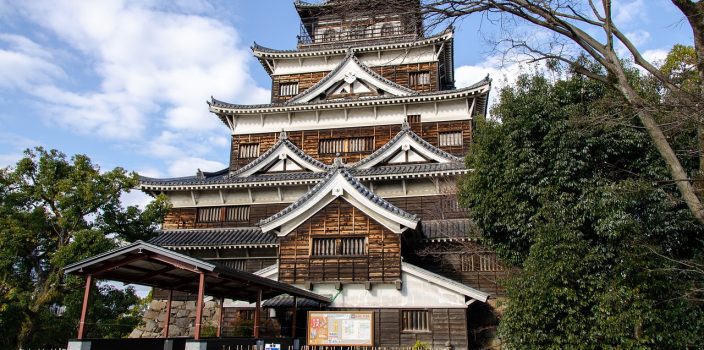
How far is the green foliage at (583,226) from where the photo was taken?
11688 mm

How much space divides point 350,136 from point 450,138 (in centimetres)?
511

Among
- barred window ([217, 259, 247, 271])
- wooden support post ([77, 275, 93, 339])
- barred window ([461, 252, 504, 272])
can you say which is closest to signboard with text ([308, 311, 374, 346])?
wooden support post ([77, 275, 93, 339])

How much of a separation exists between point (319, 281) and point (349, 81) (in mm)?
12733

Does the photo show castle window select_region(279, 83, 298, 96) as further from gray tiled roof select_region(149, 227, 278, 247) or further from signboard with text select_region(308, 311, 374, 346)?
signboard with text select_region(308, 311, 374, 346)

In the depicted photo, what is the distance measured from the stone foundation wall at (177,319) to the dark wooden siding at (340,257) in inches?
189

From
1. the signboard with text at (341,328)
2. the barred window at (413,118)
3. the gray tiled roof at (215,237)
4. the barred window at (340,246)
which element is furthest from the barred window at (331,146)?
the signboard with text at (341,328)

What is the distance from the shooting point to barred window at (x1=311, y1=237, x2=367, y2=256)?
18.8m

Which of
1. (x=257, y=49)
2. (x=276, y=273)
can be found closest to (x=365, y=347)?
(x=276, y=273)

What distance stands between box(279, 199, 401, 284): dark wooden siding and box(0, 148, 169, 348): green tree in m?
7.04

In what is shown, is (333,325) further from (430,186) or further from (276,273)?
(430,186)

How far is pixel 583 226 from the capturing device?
13.0 meters

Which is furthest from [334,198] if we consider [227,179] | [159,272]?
[227,179]

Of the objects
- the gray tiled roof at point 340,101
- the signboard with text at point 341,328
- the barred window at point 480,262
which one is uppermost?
the gray tiled roof at point 340,101

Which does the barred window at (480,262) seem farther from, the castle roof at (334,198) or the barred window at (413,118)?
the barred window at (413,118)
